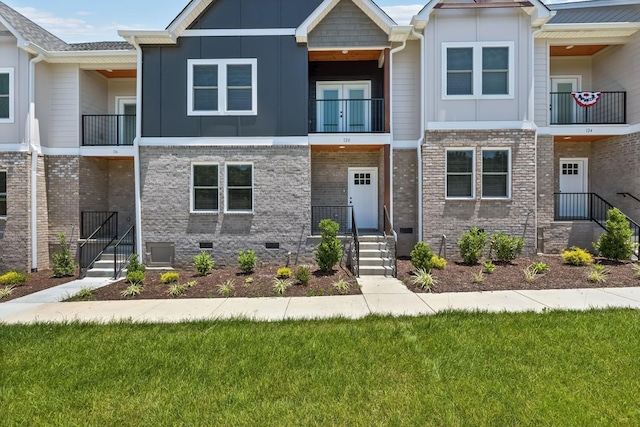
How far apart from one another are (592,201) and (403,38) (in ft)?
30.8

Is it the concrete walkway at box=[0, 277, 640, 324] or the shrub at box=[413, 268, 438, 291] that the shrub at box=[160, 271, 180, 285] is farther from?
the shrub at box=[413, 268, 438, 291]

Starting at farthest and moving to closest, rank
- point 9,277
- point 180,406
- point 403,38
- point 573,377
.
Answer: point 403,38 → point 9,277 → point 573,377 → point 180,406

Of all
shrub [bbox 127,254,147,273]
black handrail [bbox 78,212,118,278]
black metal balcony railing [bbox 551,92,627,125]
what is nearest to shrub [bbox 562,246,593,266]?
black metal balcony railing [bbox 551,92,627,125]

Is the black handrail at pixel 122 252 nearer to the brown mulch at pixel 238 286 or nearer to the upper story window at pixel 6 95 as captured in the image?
the brown mulch at pixel 238 286

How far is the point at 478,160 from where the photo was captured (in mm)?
11570

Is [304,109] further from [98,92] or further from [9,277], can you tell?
[9,277]

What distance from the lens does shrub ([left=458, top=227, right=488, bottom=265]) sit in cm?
1074

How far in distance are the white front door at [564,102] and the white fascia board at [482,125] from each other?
265 centimetres

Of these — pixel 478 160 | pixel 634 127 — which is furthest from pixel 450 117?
pixel 634 127

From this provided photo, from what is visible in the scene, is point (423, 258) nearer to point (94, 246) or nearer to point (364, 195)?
point (364, 195)

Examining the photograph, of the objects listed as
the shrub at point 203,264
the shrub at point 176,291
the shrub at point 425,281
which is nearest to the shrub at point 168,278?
the shrub at point 203,264

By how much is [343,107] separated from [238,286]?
7.70m

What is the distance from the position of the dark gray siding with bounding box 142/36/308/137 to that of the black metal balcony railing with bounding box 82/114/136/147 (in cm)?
246

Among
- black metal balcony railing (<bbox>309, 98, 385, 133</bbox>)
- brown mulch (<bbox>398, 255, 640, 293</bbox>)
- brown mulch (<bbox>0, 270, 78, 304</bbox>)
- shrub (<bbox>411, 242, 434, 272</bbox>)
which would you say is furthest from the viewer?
black metal balcony railing (<bbox>309, 98, 385, 133</bbox>)
